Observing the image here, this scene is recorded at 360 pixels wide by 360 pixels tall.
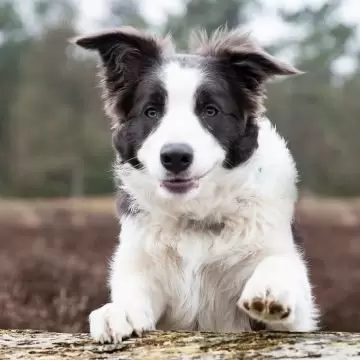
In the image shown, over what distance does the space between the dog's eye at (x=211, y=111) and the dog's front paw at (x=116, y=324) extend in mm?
1139

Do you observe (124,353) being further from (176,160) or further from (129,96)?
(129,96)

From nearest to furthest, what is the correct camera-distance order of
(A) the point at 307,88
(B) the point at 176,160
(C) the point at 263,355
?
1. (C) the point at 263,355
2. (B) the point at 176,160
3. (A) the point at 307,88

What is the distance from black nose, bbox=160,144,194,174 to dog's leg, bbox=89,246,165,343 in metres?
0.61

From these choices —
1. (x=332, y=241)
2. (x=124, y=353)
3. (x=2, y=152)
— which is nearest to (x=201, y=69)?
(x=124, y=353)

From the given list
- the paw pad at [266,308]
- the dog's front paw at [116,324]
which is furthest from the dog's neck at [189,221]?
the paw pad at [266,308]

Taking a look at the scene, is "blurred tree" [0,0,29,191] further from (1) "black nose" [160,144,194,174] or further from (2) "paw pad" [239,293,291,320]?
(2) "paw pad" [239,293,291,320]

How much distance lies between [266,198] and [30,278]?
492cm

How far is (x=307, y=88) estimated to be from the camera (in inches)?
1184

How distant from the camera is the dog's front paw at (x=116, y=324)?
3.58 m

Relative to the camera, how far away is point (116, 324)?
3646 mm

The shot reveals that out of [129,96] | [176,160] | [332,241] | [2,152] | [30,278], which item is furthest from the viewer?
[2,152]

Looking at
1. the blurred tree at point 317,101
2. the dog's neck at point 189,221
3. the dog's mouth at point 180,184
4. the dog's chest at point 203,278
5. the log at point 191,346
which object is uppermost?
the blurred tree at point 317,101

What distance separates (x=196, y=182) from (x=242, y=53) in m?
0.85

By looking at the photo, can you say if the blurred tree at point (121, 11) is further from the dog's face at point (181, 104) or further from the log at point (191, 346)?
the log at point (191, 346)
